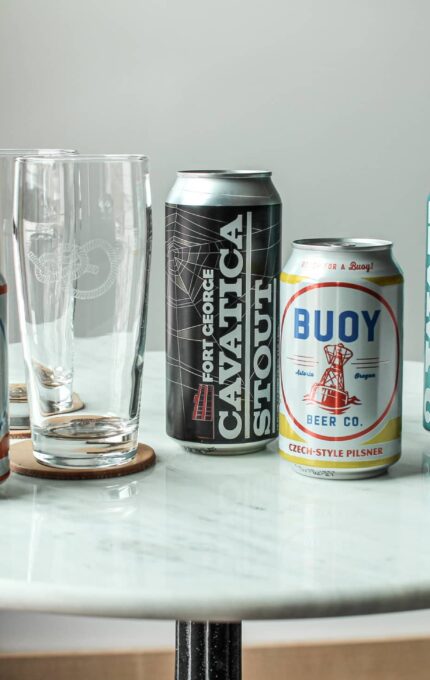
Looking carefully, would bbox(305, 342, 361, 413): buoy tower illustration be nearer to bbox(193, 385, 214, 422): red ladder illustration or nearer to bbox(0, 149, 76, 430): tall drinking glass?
bbox(193, 385, 214, 422): red ladder illustration

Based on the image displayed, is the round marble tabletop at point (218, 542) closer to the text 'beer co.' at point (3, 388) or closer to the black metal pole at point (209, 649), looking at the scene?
the text 'beer co.' at point (3, 388)

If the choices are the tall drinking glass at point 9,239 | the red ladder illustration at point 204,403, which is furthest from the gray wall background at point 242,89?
the red ladder illustration at point 204,403

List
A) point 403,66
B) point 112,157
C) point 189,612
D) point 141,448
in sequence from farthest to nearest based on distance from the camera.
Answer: point 403,66
point 141,448
point 112,157
point 189,612

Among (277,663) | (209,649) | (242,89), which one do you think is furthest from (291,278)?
(242,89)

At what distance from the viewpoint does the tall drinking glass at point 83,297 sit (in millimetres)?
717

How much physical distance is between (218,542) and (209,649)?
0.75 feet

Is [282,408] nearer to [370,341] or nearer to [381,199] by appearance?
[370,341]

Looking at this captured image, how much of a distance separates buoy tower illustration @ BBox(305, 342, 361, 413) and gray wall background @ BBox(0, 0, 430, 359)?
61.1 inches

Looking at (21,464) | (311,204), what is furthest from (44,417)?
(311,204)

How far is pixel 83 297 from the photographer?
740mm

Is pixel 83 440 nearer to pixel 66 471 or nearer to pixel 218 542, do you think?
pixel 66 471

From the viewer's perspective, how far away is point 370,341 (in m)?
0.73

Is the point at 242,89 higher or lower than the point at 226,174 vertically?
higher

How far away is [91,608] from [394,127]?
6.09 ft
